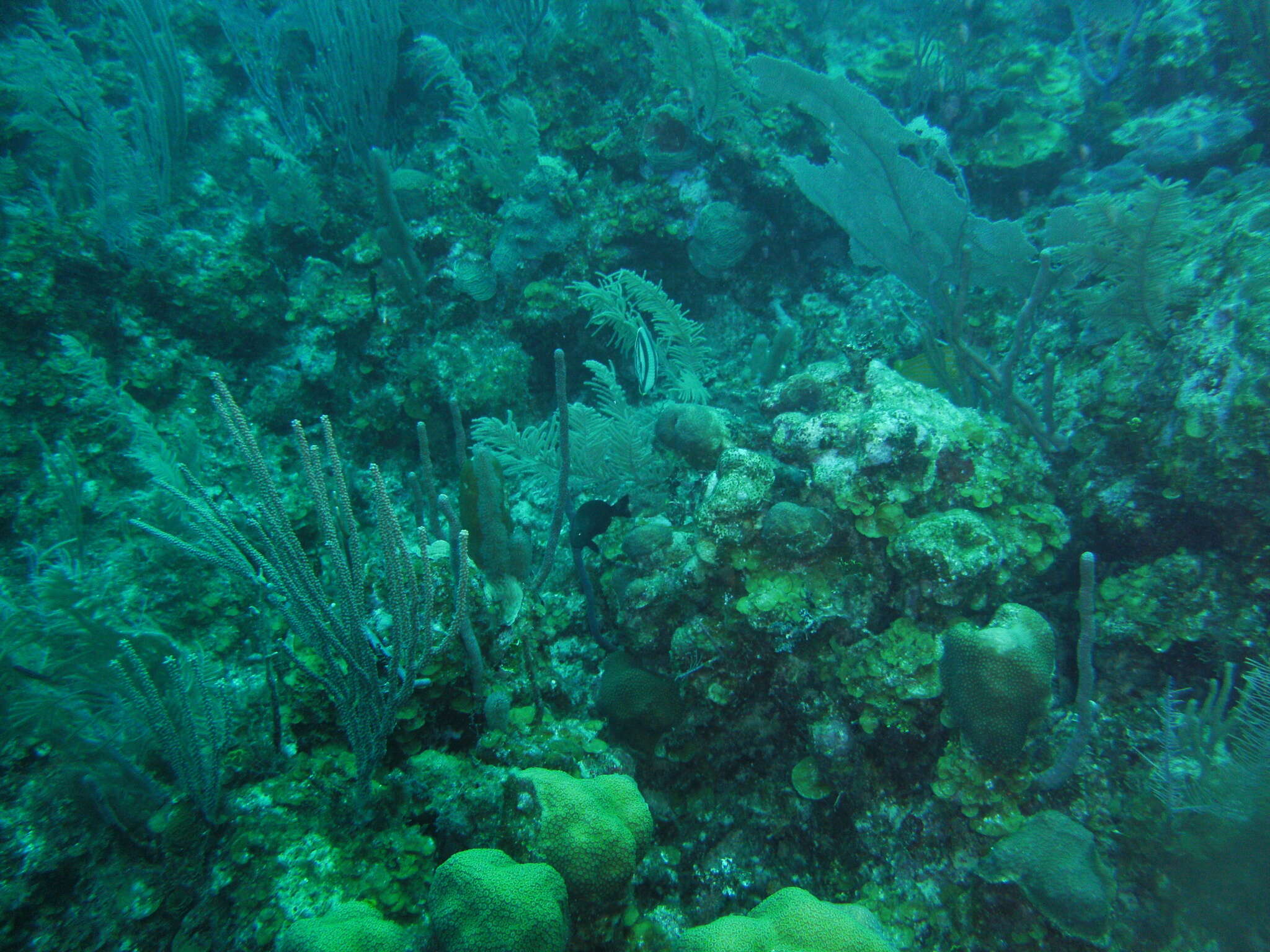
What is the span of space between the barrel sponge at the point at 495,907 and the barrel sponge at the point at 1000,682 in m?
1.74

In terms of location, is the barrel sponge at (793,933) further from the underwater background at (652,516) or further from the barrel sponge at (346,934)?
the barrel sponge at (346,934)

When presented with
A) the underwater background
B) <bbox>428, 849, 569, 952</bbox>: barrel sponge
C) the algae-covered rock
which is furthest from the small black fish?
<bbox>428, 849, 569, 952</bbox>: barrel sponge

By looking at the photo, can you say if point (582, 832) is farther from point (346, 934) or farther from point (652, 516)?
point (652, 516)

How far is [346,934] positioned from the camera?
65.0 inches

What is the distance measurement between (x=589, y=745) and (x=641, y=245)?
15.2 feet

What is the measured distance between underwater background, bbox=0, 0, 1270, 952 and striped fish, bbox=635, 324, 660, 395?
5cm

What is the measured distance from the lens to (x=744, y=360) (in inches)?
212

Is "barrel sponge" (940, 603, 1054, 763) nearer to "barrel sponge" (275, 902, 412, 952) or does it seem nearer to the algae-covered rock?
the algae-covered rock

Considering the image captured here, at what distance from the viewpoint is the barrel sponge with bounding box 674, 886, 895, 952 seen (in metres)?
1.82

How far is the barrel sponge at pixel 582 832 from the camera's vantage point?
1897 mm

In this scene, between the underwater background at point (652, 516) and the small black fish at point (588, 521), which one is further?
the small black fish at point (588, 521)

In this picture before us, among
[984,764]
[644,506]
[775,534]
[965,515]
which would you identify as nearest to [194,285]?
[644,506]

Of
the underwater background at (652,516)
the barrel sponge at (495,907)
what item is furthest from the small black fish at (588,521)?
the barrel sponge at (495,907)

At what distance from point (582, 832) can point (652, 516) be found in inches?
82.6
